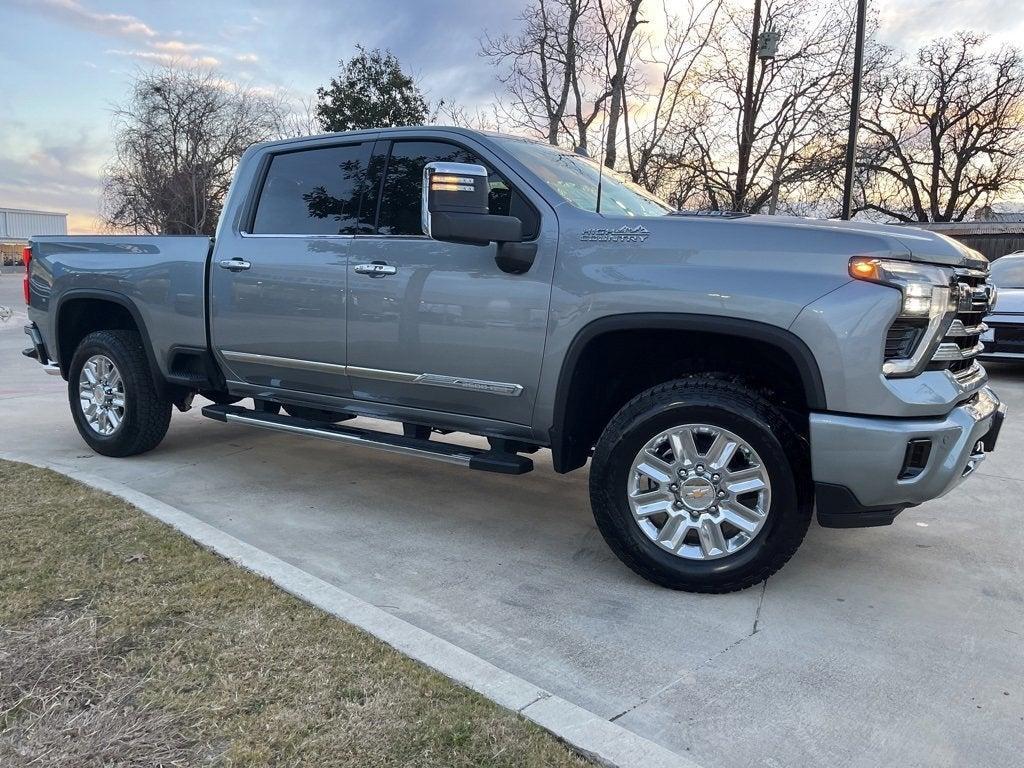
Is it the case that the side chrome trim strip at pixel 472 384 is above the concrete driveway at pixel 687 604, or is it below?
above

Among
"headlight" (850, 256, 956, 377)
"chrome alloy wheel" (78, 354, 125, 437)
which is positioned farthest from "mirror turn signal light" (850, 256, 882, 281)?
"chrome alloy wheel" (78, 354, 125, 437)

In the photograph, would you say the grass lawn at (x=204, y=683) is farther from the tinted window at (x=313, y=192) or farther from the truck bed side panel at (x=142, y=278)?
the tinted window at (x=313, y=192)

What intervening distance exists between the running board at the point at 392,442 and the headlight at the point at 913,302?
5.57 ft

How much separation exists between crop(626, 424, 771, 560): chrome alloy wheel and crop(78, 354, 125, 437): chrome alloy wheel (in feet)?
12.4

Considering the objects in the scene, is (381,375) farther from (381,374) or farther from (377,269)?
(377,269)

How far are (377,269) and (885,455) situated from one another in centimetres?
256

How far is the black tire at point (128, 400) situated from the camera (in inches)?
207

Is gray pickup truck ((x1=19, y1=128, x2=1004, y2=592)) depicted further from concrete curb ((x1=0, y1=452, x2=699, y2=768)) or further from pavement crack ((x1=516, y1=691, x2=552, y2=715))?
pavement crack ((x1=516, y1=691, x2=552, y2=715))

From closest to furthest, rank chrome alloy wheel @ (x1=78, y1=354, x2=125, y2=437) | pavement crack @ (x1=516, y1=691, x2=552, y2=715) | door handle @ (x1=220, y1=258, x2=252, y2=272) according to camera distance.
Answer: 1. pavement crack @ (x1=516, y1=691, x2=552, y2=715)
2. door handle @ (x1=220, y1=258, x2=252, y2=272)
3. chrome alloy wheel @ (x1=78, y1=354, x2=125, y2=437)

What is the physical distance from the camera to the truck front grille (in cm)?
312

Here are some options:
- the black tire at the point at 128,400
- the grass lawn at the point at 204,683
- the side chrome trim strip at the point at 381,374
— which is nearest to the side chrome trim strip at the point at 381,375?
the side chrome trim strip at the point at 381,374

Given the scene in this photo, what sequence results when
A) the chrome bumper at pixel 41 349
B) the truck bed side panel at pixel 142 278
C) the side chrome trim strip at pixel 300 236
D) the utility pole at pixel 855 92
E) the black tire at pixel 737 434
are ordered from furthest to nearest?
1. the utility pole at pixel 855 92
2. the chrome bumper at pixel 41 349
3. the truck bed side panel at pixel 142 278
4. the side chrome trim strip at pixel 300 236
5. the black tire at pixel 737 434

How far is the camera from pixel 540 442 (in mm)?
3832

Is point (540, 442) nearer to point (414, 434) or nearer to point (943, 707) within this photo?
point (414, 434)
